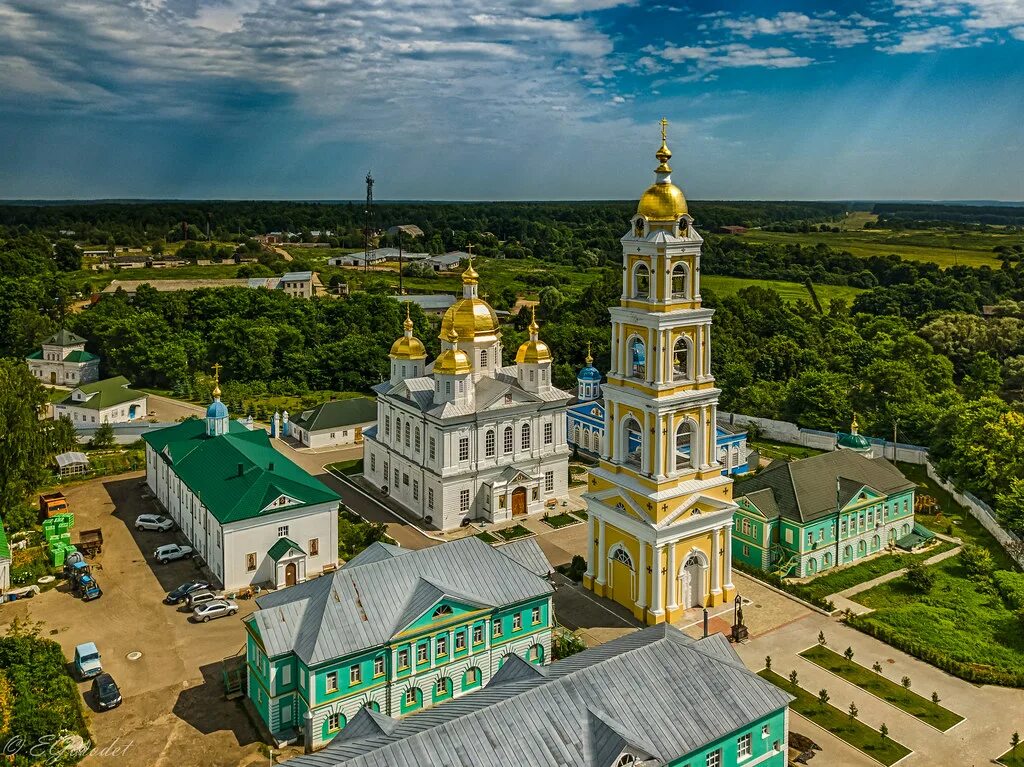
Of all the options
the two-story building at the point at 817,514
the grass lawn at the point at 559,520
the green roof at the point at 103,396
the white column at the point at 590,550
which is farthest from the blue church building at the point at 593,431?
the green roof at the point at 103,396

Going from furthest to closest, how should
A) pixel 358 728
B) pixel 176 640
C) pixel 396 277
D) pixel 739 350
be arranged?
1. pixel 396 277
2. pixel 739 350
3. pixel 176 640
4. pixel 358 728

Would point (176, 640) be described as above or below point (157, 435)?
below

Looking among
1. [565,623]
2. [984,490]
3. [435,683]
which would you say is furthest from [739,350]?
[435,683]

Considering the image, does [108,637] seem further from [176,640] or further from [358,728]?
[358,728]

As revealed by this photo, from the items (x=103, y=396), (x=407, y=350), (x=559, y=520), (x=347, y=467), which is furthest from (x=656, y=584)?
(x=103, y=396)

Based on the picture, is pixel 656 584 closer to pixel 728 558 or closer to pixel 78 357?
pixel 728 558

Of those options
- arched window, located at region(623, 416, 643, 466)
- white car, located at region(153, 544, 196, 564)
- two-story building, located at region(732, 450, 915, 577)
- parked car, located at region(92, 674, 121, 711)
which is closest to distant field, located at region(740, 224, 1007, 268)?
two-story building, located at region(732, 450, 915, 577)

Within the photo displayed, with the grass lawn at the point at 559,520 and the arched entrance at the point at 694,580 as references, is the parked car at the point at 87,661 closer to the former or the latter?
the arched entrance at the point at 694,580
